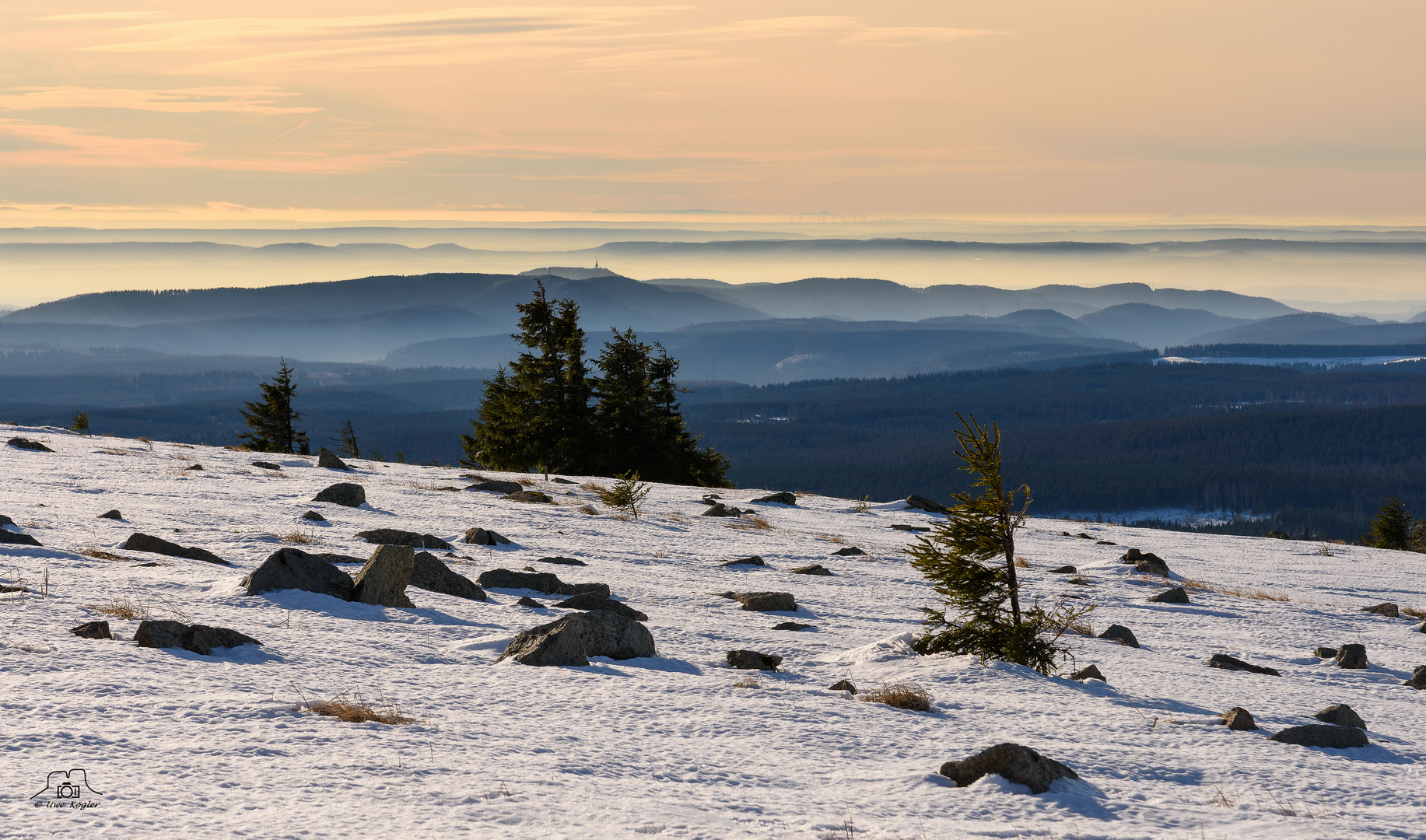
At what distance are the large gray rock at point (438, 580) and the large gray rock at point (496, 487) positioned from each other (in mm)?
11387

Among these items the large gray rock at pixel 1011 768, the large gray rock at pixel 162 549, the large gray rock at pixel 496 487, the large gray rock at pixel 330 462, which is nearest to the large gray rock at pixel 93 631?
the large gray rock at pixel 162 549

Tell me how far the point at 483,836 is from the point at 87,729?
251 centimetres

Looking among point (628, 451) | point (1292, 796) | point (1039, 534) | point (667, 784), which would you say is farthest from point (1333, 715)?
point (628, 451)

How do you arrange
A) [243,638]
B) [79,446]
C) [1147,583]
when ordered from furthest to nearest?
[79,446] → [1147,583] → [243,638]

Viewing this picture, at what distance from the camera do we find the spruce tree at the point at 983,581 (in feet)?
32.0

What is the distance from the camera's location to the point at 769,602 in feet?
40.0

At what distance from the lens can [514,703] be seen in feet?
23.3

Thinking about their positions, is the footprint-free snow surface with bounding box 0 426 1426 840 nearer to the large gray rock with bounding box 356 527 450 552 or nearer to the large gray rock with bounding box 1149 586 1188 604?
the large gray rock with bounding box 356 527 450 552

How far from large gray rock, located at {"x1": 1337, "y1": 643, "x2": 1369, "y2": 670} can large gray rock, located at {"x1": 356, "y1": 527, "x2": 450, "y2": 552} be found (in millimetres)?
11166

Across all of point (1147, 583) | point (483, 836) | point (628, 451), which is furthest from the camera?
→ point (628, 451)

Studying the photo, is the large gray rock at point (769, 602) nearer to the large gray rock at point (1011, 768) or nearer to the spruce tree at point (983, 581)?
the spruce tree at point (983, 581)

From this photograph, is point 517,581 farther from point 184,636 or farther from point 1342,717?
point 1342,717

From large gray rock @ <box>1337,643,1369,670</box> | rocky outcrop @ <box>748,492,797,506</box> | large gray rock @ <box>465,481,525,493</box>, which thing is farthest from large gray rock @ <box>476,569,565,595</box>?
rocky outcrop @ <box>748,492,797,506</box>

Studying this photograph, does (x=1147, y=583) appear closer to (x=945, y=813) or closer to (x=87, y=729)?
(x=945, y=813)
